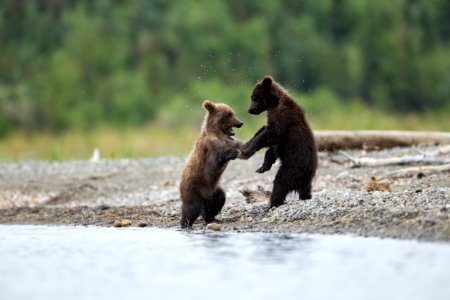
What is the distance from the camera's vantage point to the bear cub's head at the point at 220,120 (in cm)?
1072

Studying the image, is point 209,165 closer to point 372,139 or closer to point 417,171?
point 417,171

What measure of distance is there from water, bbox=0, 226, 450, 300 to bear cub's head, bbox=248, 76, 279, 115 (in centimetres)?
141

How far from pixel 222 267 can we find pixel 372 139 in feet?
26.3

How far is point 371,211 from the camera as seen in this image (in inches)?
398

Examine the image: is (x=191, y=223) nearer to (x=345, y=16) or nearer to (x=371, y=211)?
(x=371, y=211)

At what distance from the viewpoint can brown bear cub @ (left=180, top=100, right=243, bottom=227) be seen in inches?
411

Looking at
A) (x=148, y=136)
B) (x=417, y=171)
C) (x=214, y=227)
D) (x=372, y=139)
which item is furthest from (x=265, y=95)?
(x=148, y=136)

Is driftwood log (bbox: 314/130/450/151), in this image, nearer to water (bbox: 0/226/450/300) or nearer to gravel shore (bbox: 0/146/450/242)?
gravel shore (bbox: 0/146/450/242)

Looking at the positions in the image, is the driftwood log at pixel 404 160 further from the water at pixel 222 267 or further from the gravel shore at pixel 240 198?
the water at pixel 222 267

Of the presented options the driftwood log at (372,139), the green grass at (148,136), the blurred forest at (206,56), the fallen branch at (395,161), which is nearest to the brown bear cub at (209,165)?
the fallen branch at (395,161)

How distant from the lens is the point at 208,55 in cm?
3891

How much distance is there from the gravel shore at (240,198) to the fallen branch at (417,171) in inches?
5.2

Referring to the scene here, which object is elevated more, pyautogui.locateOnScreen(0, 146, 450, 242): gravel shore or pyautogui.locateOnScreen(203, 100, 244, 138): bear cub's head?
pyautogui.locateOnScreen(203, 100, 244, 138): bear cub's head

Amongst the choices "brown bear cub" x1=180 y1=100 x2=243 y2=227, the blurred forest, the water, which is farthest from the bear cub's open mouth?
the blurred forest
